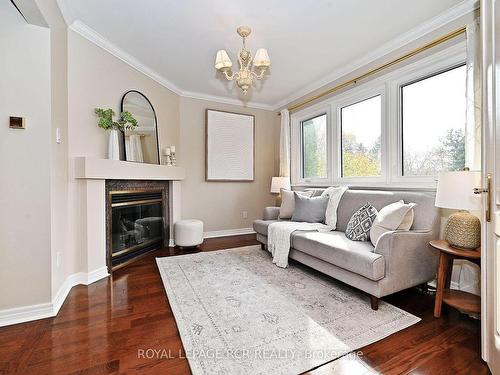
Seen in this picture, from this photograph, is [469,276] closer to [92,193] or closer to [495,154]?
[495,154]

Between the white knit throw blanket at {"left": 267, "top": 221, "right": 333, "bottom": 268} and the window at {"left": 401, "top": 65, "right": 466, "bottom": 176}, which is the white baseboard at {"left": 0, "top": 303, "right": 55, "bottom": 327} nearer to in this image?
the white knit throw blanket at {"left": 267, "top": 221, "right": 333, "bottom": 268}

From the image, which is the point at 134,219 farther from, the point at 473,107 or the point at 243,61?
the point at 473,107

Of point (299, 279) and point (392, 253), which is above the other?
point (392, 253)

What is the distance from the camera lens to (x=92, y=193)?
256cm

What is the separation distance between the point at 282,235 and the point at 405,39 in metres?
2.50

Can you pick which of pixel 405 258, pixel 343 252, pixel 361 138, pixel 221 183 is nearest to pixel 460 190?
pixel 405 258

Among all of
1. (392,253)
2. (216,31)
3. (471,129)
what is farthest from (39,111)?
(471,129)

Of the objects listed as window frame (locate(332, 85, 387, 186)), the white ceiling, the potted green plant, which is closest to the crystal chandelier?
the white ceiling

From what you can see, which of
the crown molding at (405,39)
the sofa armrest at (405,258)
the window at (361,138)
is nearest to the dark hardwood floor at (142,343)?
the sofa armrest at (405,258)

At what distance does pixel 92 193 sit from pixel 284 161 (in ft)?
9.98

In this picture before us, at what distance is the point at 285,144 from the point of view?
4523 millimetres

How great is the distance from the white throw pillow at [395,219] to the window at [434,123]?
0.72 metres

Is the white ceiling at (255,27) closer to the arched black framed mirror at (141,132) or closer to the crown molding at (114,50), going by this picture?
the crown molding at (114,50)

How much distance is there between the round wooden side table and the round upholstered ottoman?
2.80 meters
